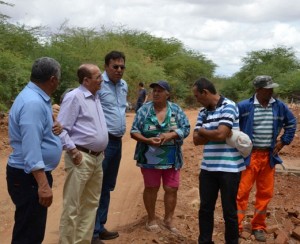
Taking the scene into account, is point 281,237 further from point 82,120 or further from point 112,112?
point 82,120

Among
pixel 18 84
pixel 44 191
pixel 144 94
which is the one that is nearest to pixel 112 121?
pixel 44 191

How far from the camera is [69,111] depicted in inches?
164

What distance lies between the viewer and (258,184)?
5.56 meters

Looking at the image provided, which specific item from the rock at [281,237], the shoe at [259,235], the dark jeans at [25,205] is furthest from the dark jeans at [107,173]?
the rock at [281,237]

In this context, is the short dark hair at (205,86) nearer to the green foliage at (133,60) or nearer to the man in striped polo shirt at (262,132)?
the man in striped polo shirt at (262,132)

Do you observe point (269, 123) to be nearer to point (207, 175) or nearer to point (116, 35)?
point (207, 175)

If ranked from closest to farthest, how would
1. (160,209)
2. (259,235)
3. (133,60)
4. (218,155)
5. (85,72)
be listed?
(85,72)
(218,155)
(259,235)
(160,209)
(133,60)

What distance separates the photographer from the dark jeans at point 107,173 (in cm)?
481

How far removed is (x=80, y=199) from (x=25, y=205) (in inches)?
41.9

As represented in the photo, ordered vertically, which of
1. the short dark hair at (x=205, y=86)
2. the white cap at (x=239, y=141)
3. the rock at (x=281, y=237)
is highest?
the short dark hair at (x=205, y=86)

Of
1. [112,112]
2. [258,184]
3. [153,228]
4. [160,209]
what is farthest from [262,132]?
[160,209]

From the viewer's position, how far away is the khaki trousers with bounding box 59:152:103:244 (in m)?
4.21

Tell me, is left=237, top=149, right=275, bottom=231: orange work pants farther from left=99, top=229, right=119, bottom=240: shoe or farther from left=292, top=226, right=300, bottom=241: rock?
left=99, top=229, right=119, bottom=240: shoe

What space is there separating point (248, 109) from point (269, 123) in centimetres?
29
